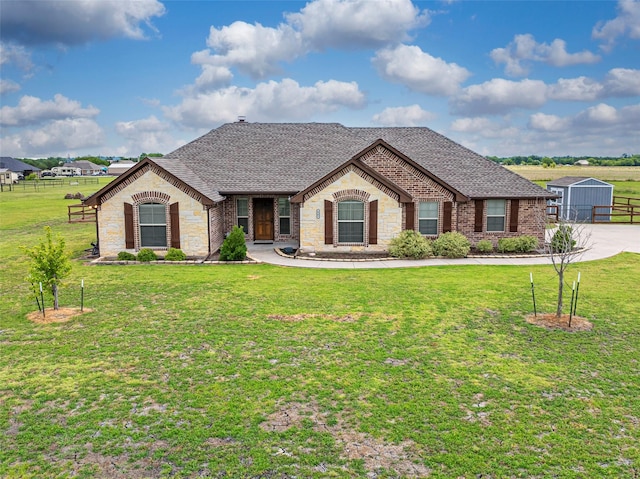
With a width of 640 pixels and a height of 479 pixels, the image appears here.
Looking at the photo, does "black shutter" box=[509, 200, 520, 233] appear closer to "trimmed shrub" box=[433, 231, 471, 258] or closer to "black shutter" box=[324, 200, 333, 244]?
"trimmed shrub" box=[433, 231, 471, 258]

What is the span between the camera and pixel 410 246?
2227 centimetres

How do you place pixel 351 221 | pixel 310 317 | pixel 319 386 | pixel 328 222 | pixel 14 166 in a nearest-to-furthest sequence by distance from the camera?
1. pixel 319 386
2. pixel 310 317
3. pixel 328 222
4. pixel 351 221
5. pixel 14 166

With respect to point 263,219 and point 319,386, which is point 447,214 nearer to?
point 263,219

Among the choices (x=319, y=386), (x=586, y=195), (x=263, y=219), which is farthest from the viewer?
(x=586, y=195)

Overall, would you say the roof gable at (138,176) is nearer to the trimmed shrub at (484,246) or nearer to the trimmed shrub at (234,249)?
the trimmed shrub at (234,249)

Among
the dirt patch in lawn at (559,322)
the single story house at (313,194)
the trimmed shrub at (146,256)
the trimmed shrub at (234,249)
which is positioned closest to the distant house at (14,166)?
the single story house at (313,194)

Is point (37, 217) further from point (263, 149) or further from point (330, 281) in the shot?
point (330, 281)

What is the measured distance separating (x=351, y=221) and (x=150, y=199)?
29.1ft

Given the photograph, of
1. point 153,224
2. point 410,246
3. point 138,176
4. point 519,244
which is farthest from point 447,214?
point 138,176

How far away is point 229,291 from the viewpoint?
16.2m

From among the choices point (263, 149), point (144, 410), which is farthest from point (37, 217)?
point (144, 410)

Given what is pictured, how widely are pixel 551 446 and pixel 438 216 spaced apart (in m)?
17.2

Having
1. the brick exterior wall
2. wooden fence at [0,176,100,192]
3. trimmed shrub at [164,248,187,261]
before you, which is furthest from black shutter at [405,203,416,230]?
wooden fence at [0,176,100,192]

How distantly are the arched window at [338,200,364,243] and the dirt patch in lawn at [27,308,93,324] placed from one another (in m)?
12.0
